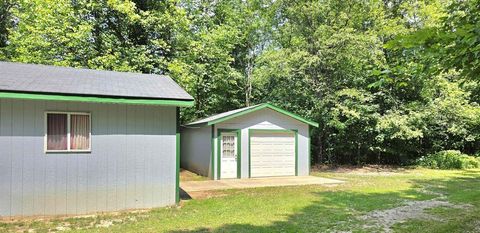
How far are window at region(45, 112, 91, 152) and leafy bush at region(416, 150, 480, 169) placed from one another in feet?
59.4

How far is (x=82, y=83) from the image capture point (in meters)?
8.15

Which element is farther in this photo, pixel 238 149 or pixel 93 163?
pixel 238 149

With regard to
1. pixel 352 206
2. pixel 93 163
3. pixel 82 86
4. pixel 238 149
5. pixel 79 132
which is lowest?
pixel 352 206

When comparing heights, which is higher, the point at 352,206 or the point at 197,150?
the point at 197,150

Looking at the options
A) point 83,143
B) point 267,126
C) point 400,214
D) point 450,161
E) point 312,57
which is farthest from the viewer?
point 450,161

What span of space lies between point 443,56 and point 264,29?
20059mm

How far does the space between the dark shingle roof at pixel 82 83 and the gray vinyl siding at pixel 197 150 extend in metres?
4.97

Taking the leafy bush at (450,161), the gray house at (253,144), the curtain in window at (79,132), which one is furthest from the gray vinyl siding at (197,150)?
the leafy bush at (450,161)

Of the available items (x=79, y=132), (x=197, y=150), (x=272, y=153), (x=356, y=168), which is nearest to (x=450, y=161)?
(x=356, y=168)

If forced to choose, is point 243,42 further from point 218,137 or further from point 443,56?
point 443,56

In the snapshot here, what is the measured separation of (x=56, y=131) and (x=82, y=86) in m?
1.15

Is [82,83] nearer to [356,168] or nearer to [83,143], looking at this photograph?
[83,143]

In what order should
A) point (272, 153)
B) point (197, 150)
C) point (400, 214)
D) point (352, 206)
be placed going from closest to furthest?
point (400, 214) < point (352, 206) < point (272, 153) < point (197, 150)

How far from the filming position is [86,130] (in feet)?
25.3
